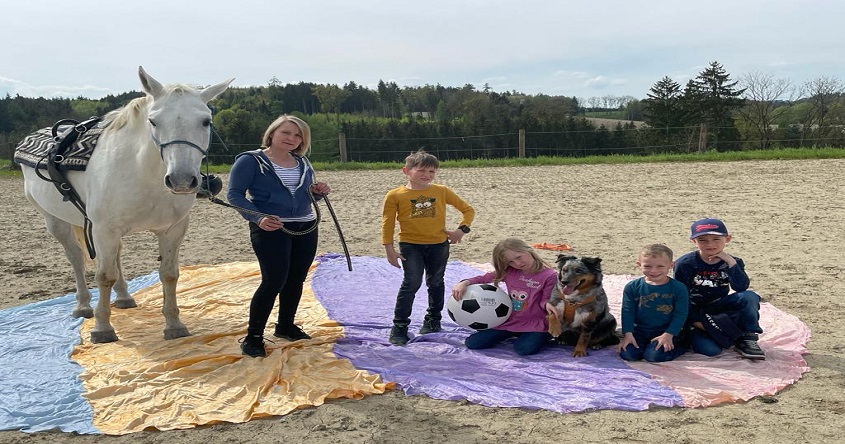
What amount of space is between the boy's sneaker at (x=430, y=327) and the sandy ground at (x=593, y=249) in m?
1.07

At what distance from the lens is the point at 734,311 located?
3877 mm

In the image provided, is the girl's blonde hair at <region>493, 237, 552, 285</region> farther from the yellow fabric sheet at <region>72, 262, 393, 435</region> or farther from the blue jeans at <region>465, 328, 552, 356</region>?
the yellow fabric sheet at <region>72, 262, 393, 435</region>

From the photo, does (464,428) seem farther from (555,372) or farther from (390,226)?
(390,226)

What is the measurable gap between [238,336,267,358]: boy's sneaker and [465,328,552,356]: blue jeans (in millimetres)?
1403

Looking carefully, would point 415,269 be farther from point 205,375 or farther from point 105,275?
point 105,275

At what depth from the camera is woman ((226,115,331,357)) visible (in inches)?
148

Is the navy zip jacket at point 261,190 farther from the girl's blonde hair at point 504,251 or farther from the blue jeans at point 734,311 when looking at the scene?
the blue jeans at point 734,311

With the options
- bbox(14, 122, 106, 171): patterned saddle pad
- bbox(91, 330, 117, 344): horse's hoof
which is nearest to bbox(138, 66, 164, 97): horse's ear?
bbox(14, 122, 106, 171): patterned saddle pad

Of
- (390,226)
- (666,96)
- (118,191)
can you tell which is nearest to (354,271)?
(390,226)

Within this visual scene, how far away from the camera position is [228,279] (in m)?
6.16

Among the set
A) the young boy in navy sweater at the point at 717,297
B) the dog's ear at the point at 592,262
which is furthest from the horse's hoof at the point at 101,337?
the young boy in navy sweater at the point at 717,297

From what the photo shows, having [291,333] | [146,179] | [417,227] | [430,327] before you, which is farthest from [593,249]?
[146,179]

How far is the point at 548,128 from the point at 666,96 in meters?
10.9

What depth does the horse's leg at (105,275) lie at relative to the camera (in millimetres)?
4250
